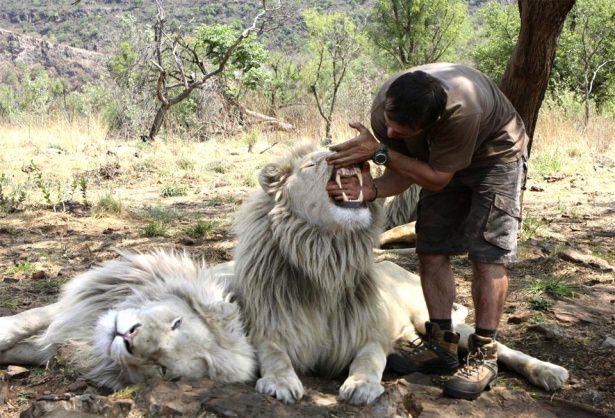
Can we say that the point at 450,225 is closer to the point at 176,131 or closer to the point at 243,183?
the point at 243,183

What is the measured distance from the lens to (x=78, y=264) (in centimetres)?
553

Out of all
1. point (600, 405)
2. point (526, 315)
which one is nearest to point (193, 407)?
point (600, 405)

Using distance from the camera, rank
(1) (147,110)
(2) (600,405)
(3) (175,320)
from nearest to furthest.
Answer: (3) (175,320)
(2) (600,405)
(1) (147,110)

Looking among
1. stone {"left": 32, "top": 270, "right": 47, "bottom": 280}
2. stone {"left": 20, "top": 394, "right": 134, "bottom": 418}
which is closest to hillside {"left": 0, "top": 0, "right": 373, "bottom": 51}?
stone {"left": 32, "top": 270, "right": 47, "bottom": 280}

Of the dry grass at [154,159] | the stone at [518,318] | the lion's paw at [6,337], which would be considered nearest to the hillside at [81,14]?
the dry grass at [154,159]

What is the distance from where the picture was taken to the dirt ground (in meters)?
3.60

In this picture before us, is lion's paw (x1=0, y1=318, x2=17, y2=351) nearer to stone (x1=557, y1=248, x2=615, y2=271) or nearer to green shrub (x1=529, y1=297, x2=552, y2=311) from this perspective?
green shrub (x1=529, y1=297, x2=552, y2=311)

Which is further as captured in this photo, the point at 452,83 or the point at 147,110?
the point at 147,110

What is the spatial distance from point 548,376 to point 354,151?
66.9 inches

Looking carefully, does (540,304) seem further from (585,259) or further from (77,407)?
(77,407)

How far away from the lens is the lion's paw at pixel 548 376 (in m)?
3.47

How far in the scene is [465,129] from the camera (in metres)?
3.38

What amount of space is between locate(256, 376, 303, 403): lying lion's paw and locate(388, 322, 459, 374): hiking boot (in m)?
0.93

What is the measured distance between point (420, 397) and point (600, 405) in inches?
38.1
